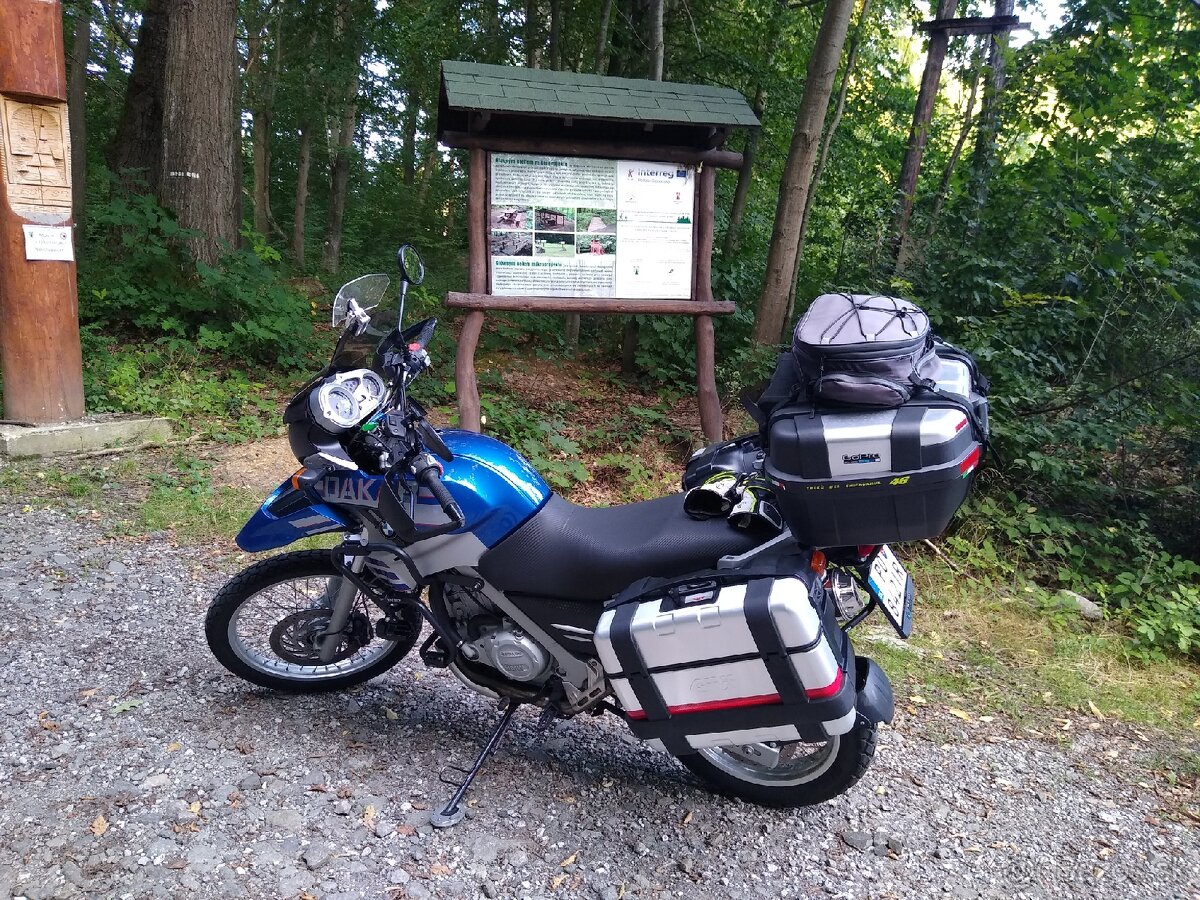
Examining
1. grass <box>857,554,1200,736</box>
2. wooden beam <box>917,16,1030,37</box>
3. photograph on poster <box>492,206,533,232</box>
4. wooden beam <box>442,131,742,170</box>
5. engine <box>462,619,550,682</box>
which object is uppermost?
wooden beam <box>917,16,1030,37</box>

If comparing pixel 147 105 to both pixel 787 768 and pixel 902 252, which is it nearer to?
pixel 902 252

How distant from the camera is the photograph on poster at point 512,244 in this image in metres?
4.97

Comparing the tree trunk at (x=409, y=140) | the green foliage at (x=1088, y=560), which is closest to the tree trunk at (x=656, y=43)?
the green foliage at (x=1088, y=560)

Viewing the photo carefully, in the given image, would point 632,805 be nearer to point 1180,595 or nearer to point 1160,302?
point 1180,595

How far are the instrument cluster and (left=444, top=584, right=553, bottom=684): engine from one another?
0.64 m

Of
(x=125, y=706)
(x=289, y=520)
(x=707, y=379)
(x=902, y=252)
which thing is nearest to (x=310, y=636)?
(x=289, y=520)

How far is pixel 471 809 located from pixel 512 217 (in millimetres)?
3583

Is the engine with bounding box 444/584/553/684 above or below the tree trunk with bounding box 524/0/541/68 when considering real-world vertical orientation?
below

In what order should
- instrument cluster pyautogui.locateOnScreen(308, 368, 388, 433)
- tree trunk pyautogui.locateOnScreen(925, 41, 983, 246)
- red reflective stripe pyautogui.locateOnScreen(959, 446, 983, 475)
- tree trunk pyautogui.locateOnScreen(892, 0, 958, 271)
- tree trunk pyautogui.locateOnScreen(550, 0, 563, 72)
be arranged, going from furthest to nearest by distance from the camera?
tree trunk pyautogui.locateOnScreen(550, 0, 563, 72), tree trunk pyautogui.locateOnScreen(892, 0, 958, 271), tree trunk pyautogui.locateOnScreen(925, 41, 983, 246), instrument cluster pyautogui.locateOnScreen(308, 368, 388, 433), red reflective stripe pyautogui.locateOnScreen(959, 446, 983, 475)

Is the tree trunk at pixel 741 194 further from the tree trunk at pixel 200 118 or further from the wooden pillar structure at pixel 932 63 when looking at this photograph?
the tree trunk at pixel 200 118

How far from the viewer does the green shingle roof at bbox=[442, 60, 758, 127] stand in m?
4.71

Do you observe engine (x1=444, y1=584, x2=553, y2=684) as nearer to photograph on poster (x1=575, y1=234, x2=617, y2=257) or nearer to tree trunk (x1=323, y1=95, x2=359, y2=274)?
photograph on poster (x1=575, y1=234, x2=617, y2=257)

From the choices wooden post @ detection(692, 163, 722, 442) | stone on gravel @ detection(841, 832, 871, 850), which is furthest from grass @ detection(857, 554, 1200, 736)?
wooden post @ detection(692, 163, 722, 442)

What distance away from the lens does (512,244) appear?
4988 millimetres
